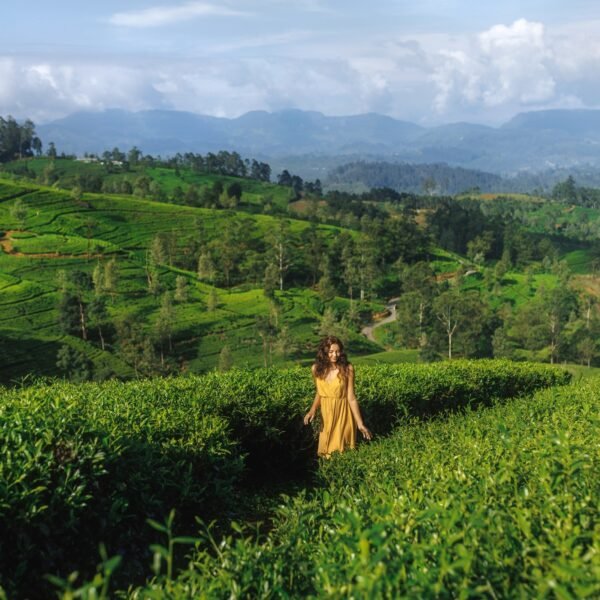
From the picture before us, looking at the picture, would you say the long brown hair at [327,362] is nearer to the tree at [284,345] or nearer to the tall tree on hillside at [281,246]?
the tree at [284,345]

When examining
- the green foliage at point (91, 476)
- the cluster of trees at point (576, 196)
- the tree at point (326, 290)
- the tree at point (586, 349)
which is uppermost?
the green foliage at point (91, 476)

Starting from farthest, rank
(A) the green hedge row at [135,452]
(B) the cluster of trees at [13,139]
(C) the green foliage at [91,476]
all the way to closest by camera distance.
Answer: (B) the cluster of trees at [13,139] → (A) the green hedge row at [135,452] → (C) the green foliage at [91,476]

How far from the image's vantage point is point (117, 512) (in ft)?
16.9

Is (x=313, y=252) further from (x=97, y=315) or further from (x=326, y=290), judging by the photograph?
(x=97, y=315)

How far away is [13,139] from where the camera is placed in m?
133

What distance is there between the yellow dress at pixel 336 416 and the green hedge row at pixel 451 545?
3186 millimetres

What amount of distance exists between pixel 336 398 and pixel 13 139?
144691mm

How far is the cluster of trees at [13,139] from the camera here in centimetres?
13150

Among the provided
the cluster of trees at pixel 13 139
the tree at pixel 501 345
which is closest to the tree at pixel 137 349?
the tree at pixel 501 345

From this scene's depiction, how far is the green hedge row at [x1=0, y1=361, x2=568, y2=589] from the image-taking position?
178 inches

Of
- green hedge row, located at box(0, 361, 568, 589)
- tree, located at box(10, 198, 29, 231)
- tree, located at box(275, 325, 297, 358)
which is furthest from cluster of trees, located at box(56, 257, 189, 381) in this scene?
green hedge row, located at box(0, 361, 568, 589)

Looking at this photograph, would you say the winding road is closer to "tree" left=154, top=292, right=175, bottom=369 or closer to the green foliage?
"tree" left=154, top=292, right=175, bottom=369

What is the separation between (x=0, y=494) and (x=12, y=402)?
7.75ft

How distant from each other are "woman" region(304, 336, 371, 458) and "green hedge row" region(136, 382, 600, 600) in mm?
3193
